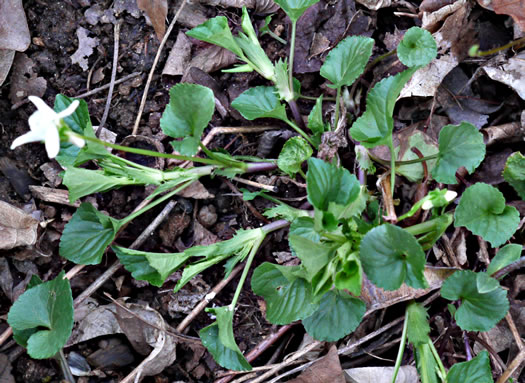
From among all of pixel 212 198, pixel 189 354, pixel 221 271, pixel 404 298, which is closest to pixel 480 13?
pixel 404 298

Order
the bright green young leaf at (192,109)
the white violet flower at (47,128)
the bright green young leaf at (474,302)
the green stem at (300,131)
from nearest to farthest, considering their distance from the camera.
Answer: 1. the white violet flower at (47,128)
2. the bright green young leaf at (474,302)
3. the bright green young leaf at (192,109)
4. the green stem at (300,131)

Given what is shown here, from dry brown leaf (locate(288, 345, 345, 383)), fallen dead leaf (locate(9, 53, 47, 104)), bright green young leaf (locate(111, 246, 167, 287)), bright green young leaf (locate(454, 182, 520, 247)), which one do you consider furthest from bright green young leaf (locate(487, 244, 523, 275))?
fallen dead leaf (locate(9, 53, 47, 104))

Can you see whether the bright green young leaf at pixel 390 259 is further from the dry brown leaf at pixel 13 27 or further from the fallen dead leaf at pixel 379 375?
the dry brown leaf at pixel 13 27

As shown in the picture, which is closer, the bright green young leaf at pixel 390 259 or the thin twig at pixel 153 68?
the bright green young leaf at pixel 390 259

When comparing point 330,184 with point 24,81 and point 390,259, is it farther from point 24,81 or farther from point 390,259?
point 24,81

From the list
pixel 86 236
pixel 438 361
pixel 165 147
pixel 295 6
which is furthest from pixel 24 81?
pixel 438 361

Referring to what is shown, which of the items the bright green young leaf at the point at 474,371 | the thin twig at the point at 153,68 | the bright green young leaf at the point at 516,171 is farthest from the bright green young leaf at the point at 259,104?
the bright green young leaf at the point at 474,371

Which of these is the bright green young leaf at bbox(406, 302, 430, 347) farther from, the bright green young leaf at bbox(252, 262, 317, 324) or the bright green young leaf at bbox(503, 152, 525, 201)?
the bright green young leaf at bbox(503, 152, 525, 201)
